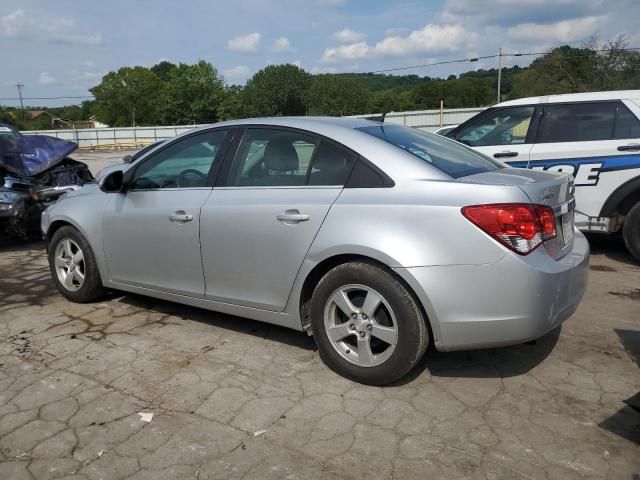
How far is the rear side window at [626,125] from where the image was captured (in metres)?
5.83

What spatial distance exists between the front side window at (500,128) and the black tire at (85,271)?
458 cm

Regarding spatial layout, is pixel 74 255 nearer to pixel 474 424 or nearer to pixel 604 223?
pixel 474 424

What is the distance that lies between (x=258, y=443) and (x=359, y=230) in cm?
128

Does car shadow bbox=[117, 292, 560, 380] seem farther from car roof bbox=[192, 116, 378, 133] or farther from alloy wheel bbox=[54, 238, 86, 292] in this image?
car roof bbox=[192, 116, 378, 133]

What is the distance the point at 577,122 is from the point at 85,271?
5.40 metres

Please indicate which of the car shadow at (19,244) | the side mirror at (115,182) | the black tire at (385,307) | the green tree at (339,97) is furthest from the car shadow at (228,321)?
the green tree at (339,97)

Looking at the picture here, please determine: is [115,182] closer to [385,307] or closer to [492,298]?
[385,307]

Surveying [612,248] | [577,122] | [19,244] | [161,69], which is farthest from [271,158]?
[161,69]

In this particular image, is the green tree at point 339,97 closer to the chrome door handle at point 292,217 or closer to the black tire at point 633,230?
the black tire at point 633,230

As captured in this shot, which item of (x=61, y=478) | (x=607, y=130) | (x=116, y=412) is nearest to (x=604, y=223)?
(x=607, y=130)

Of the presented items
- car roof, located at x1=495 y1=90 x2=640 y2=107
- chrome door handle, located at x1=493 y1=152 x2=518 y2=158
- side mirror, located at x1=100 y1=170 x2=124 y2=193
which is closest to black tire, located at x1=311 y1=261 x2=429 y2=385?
side mirror, located at x1=100 y1=170 x2=124 y2=193

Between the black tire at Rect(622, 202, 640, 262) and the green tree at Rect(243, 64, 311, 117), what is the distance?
82828 mm

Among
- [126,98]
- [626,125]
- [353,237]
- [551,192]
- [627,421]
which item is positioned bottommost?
[627,421]

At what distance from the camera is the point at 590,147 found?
5988mm
